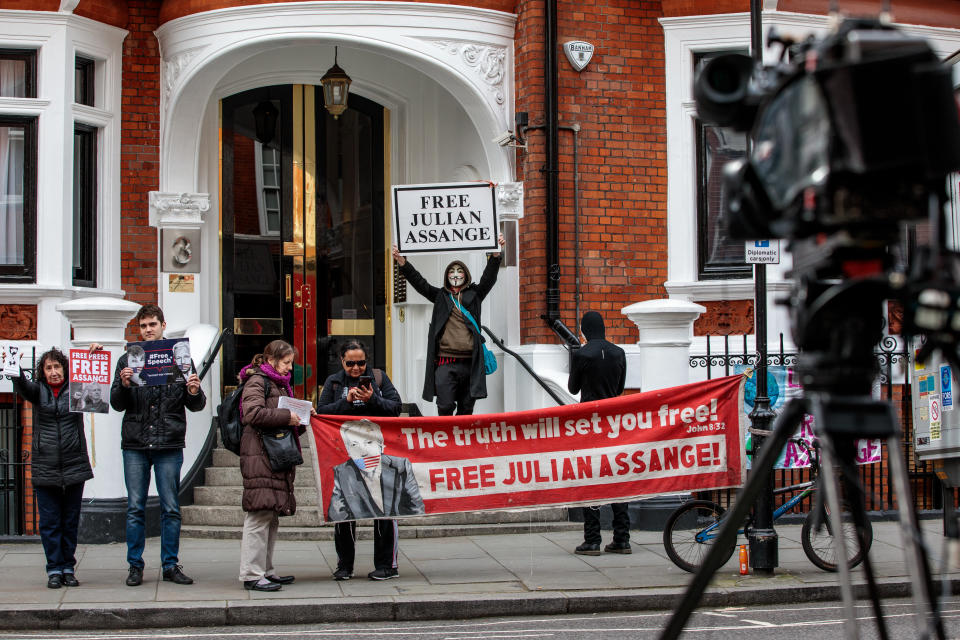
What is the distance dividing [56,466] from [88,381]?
0.67 m

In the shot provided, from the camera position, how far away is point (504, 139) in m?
12.4

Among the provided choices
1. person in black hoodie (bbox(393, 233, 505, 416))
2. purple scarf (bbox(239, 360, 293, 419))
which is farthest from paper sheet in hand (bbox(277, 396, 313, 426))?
person in black hoodie (bbox(393, 233, 505, 416))

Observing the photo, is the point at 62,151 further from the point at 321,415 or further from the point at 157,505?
the point at 321,415

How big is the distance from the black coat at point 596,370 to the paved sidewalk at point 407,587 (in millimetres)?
1327

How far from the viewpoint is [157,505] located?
10.9 meters

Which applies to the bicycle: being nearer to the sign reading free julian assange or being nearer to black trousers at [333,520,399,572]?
black trousers at [333,520,399,572]

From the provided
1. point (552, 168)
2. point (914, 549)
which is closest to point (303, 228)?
point (552, 168)

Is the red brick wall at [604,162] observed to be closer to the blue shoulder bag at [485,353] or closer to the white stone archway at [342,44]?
the white stone archway at [342,44]

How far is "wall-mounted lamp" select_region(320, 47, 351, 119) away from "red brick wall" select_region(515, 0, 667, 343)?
1.90 meters

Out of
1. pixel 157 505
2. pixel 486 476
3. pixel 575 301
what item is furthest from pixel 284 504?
pixel 575 301

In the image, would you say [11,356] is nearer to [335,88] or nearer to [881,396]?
[335,88]

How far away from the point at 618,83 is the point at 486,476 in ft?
17.7

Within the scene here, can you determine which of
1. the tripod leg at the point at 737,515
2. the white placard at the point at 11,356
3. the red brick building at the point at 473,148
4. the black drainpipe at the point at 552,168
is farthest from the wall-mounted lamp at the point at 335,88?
the tripod leg at the point at 737,515

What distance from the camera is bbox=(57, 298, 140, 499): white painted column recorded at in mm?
10250
